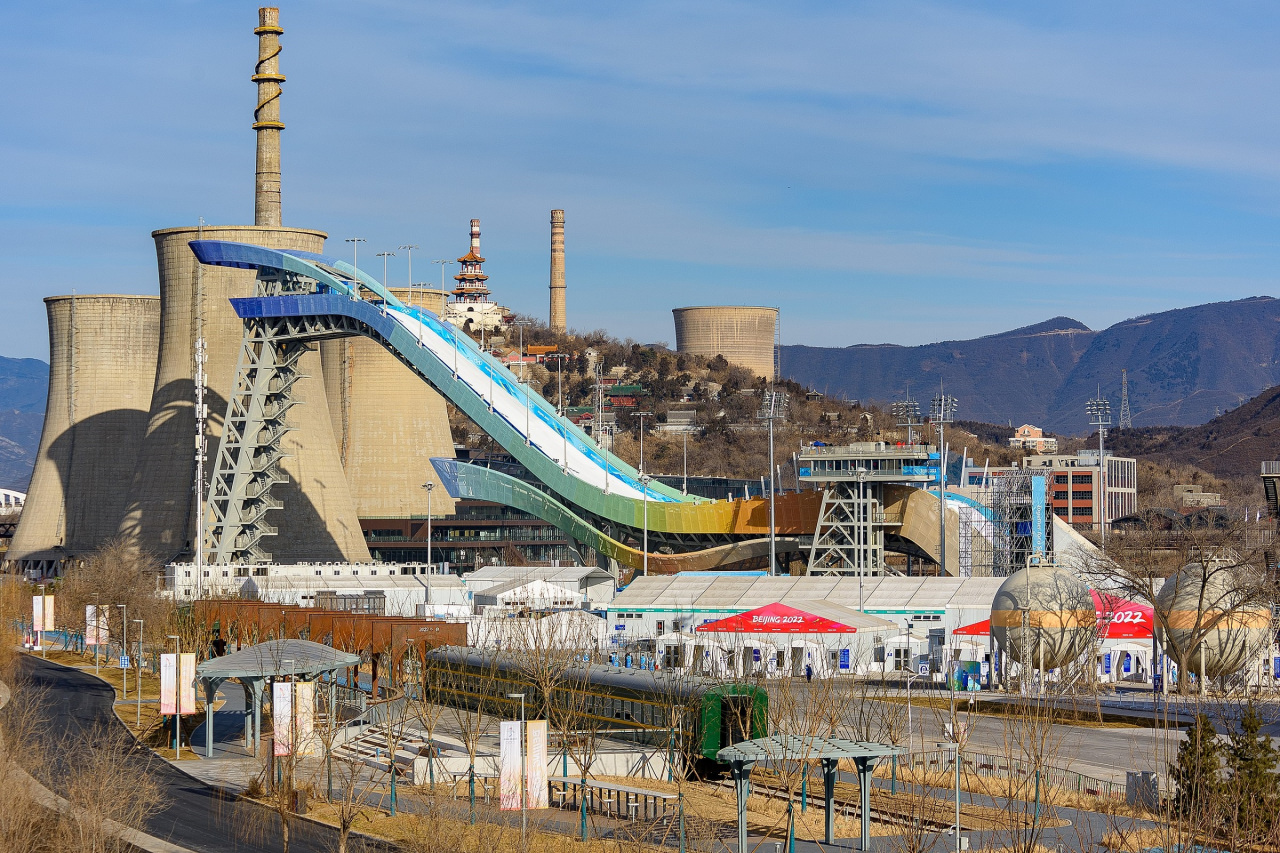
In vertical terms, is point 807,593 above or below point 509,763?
above

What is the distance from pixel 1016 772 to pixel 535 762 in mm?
12089

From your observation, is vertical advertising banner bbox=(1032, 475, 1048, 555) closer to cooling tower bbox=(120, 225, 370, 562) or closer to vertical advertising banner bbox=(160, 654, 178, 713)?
cooling tower bbox=(120, 225, 370, 562)

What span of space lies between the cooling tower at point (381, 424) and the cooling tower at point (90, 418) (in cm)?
1161

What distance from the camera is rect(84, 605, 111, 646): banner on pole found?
6706 centimetres

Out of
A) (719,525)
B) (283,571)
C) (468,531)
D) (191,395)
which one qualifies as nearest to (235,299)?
(191,395)

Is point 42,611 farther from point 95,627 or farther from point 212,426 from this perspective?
point 212,426

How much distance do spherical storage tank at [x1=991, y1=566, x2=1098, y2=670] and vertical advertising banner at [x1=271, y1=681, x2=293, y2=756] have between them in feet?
76.8

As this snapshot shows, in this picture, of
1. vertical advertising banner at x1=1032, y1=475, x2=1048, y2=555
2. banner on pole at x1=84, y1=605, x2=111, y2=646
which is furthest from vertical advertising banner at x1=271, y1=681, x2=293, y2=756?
vertical advertising banner at x1=1032, y1=475, x2=1048, y2=555

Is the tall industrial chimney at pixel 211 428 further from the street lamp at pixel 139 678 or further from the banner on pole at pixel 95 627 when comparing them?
the street lamp at pixel 139 678

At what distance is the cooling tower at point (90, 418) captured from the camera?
9206cm

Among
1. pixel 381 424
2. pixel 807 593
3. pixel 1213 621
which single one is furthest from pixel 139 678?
pixel 381 424

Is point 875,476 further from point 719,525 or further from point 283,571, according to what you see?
point 283,571

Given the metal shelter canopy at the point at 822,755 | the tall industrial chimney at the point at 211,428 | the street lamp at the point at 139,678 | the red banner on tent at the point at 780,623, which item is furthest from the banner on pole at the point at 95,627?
the metal shelter canopy at the point at 822,755

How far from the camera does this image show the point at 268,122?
98.1 metres
